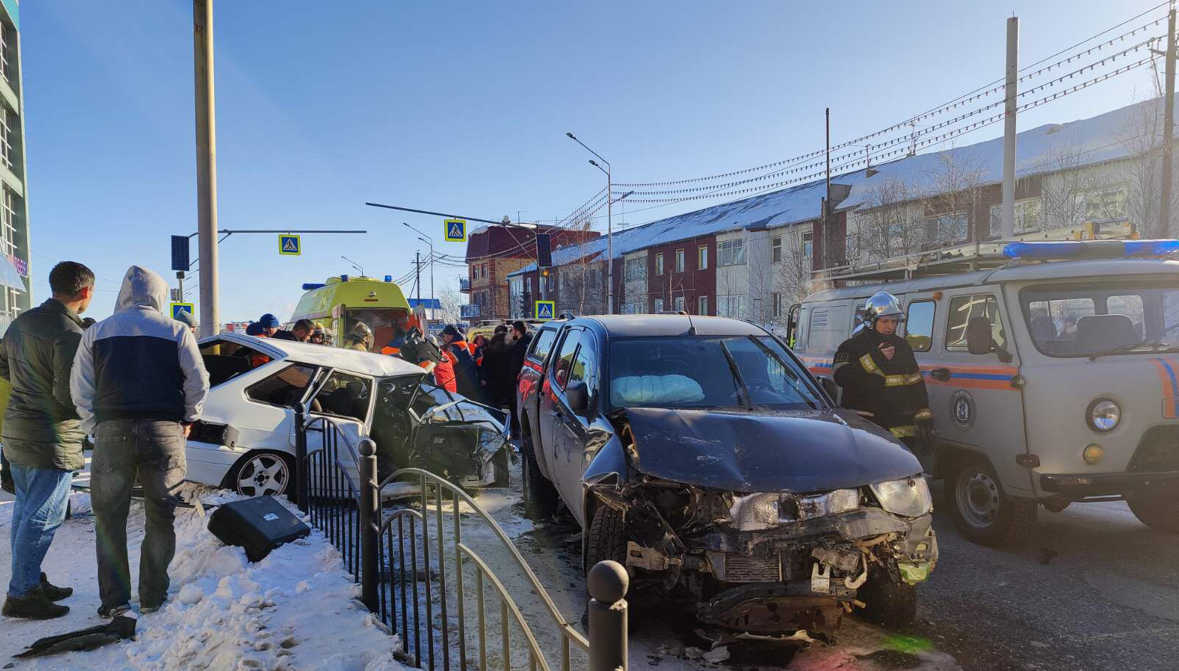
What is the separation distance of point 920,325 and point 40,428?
6770 mm

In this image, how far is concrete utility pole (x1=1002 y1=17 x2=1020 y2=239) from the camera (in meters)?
13.7

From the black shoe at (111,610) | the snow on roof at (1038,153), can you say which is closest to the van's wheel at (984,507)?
the black shoe at (111,610)

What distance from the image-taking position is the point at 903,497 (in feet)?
11.6

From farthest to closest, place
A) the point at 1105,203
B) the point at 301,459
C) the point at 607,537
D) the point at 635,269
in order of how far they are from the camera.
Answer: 1. the point at 635,269
2. the point at 1105,203
3. the point at 301,459
4. the point at 607,537

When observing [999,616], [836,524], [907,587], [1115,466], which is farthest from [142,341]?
[1115,466]

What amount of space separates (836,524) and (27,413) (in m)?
4.54

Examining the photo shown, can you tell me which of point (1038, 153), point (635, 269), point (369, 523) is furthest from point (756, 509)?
point (635, 269)

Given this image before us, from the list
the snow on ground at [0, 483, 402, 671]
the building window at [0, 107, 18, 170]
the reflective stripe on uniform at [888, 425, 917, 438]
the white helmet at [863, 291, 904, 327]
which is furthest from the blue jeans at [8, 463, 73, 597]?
the building window at [0, 107, 18, 170]

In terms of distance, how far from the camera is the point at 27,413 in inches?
161

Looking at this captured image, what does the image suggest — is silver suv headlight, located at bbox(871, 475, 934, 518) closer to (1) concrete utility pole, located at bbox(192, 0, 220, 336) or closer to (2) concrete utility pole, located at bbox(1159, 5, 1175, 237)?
(1) concrete utility pole, located at bbox(192, 0, 220, 336)

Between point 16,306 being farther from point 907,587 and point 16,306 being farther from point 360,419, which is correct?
point 907,587

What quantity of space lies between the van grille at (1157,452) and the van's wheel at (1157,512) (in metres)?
0.85

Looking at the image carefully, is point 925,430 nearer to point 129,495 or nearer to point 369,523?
point 369,523

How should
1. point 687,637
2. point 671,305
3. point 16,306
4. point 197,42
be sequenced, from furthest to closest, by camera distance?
point 671,305 < point 16,306 < point 197,42 < point 687,637
